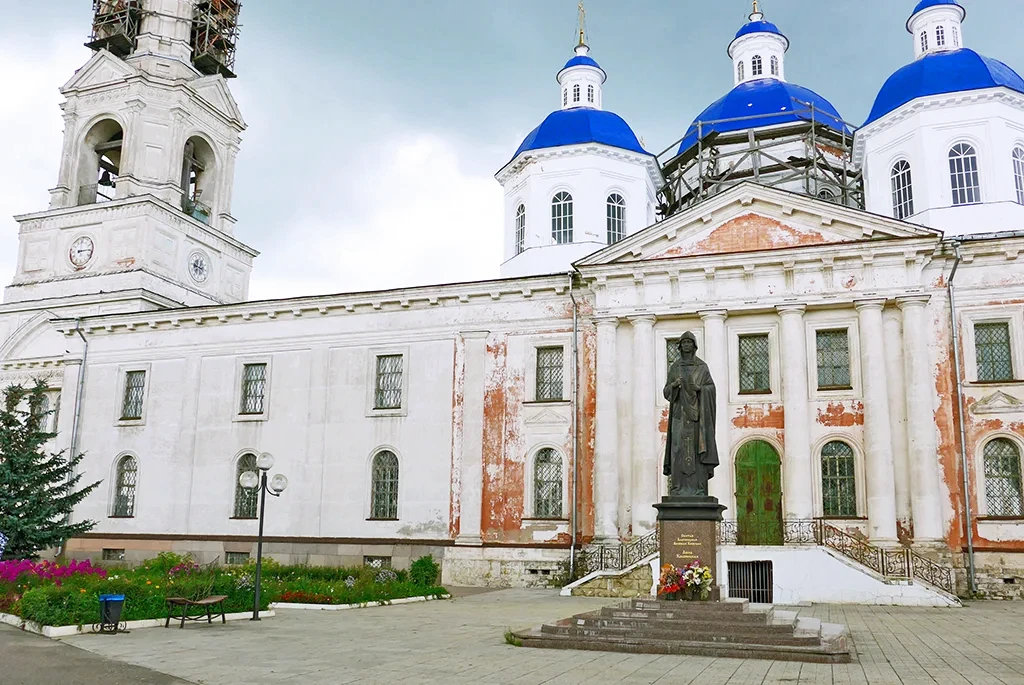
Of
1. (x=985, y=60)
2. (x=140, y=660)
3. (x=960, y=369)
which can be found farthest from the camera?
(x=985, y=60)

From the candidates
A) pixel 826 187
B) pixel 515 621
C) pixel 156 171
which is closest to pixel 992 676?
pixel 515 621

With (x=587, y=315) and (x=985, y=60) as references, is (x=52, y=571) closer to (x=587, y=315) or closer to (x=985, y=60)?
(x=587, y=315)

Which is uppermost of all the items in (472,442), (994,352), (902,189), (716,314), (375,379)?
(902,189)

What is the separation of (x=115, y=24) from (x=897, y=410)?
35.9 metres

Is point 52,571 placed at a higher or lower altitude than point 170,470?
lower

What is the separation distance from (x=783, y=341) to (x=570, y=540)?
8.35 meters

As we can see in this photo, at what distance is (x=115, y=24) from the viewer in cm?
4172

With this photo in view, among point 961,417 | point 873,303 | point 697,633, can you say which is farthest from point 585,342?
point 697,633

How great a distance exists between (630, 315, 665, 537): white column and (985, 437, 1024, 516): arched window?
333 inches

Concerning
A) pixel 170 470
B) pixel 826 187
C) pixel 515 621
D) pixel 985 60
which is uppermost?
pixel 985 60

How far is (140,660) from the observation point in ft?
40.6

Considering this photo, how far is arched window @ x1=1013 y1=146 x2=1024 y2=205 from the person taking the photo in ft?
100

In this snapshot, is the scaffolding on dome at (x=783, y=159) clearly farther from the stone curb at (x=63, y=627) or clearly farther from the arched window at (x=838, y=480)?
the stone curb at (x=63, y=627)

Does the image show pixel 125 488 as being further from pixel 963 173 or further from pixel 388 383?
pixel 963 173
